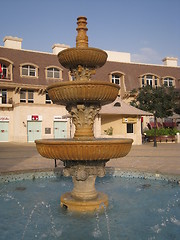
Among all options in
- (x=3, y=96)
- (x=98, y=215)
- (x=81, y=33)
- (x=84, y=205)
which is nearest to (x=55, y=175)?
(x=84, y=205)

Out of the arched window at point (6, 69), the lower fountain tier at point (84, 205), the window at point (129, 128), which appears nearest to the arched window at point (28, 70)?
the arched window at point (6, 69)

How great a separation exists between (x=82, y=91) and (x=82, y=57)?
1.11m

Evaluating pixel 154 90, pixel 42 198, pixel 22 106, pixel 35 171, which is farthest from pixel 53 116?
pixel 42 198

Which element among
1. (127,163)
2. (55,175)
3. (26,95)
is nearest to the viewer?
(55,175)

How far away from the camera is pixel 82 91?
6.39m

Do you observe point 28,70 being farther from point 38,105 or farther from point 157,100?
point 157,100

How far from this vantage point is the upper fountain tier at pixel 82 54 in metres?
6.92

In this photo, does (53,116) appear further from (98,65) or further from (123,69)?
(98,65)

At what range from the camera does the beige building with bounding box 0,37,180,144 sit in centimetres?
2981

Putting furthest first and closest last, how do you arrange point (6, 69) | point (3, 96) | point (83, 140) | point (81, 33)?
point (6, 69) < point (3, 96) < point (81, 33) < point (83, 140)

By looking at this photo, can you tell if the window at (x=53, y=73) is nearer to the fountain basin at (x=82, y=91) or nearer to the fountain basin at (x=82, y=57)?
the fountain basin at (x=82, y=57)

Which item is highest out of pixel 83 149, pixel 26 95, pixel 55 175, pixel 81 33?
Result: pixel 26 95

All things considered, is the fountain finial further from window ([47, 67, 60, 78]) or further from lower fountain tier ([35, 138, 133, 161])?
window ([47, 67, 60, 78])

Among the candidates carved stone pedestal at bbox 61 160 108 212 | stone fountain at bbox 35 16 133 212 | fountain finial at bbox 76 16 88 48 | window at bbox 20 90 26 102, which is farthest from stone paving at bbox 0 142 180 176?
window at bbox 20 90 26 102
